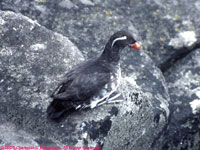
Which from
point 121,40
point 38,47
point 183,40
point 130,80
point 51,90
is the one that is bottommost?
point 183,40

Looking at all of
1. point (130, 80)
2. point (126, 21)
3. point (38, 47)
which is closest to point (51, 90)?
point (38, 47)

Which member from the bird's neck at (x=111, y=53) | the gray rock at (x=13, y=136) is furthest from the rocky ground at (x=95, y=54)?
the bird's neck at (x=111, y=53)

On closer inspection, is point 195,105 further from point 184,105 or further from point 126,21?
point 126,21

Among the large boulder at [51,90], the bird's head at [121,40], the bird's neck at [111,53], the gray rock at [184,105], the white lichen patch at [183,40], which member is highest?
the bird's head at [121,40]

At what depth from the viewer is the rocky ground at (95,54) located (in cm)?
375

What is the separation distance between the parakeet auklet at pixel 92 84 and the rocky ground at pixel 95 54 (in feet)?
0.49

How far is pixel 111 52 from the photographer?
14.1ft

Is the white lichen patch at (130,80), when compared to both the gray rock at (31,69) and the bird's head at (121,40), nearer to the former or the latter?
the bird's head at (121,40)

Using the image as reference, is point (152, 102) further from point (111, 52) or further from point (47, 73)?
point (47, 73)

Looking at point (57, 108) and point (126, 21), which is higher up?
point (57, 108)

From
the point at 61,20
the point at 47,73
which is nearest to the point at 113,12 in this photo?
the point at 61,20

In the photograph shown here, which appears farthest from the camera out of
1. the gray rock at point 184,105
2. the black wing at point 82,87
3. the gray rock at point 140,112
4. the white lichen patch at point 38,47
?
the gray rock at point 184,105

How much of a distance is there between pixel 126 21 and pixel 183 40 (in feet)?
3.41

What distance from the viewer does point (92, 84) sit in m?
3.81
